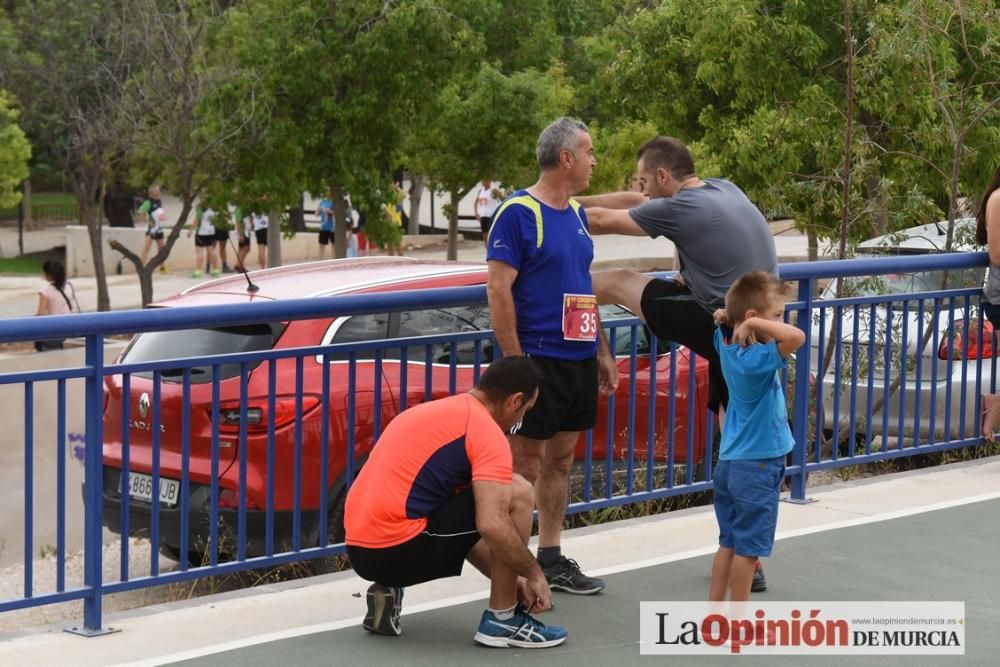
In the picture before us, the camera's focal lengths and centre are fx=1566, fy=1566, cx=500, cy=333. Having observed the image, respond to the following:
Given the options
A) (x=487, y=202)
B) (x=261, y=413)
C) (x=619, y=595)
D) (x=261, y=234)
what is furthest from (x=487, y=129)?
(x=619, y=595)

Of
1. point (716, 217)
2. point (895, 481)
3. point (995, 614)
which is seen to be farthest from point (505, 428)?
point (895, 481)

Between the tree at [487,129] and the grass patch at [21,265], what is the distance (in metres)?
10.4

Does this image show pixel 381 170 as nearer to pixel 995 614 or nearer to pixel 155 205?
pixel 155 205

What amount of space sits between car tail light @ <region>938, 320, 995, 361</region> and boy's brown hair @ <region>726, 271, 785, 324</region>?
371 cm

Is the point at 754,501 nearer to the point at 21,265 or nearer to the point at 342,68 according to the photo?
the point at 342,68

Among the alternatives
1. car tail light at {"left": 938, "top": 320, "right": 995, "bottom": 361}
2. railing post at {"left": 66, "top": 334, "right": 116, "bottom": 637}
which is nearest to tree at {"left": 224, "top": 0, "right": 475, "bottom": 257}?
car tail light at {"left": 938, "top": 320, "right": 995, "bottom": 361}

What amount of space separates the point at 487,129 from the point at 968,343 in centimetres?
1848

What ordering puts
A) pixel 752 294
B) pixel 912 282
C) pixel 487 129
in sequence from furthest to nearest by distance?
pixel 487 129 < pixel 912 282 < pixel 752 294

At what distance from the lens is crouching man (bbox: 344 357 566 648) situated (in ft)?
16.7

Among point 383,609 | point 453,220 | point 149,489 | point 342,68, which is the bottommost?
point 383,609

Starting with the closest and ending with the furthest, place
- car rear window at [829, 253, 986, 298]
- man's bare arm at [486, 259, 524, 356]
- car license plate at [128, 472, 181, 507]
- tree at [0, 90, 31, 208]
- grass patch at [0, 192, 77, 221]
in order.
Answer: man's bare arm at [486, 259, 524, 356]
car license plate at [128, 472, 181, 507]
car rear window at [829, 253, 986, 298]
tree at [0, 90, 31, 208]
grass patch at [0, 192, 77, 221]

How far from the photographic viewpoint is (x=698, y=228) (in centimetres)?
600

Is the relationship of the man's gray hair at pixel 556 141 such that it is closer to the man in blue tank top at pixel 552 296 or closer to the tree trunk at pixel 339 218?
the man in blue tank top at pixel 552 296

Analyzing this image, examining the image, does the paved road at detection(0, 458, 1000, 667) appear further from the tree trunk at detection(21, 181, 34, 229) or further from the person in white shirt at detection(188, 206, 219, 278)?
the tree trunk at detection(21, 181, 34, 229)
